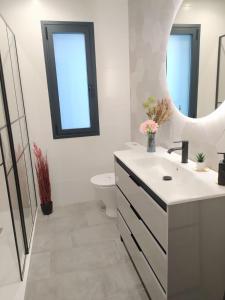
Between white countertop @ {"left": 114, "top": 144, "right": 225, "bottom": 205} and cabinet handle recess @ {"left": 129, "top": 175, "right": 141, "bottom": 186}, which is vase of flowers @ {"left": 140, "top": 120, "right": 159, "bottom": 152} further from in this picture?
cabinet handle recess @ {"left": 129, "top": 175, "right": 141, "bottom": 186}

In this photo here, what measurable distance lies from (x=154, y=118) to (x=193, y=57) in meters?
0.66

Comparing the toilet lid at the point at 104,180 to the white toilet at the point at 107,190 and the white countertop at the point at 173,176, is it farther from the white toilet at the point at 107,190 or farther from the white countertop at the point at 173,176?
the white countertop at the point at 173,176

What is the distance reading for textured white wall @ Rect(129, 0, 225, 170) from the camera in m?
1.63

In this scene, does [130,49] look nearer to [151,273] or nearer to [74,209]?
[74,209]

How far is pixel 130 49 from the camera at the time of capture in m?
2.99

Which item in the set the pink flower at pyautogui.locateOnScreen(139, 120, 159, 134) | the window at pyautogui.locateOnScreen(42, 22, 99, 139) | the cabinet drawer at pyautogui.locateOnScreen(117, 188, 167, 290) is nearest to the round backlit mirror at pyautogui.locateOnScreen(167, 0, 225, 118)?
the pink flower at pyautogui.locateOnScreen(139, 120, 159, 134)

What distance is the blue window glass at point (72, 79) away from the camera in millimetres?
2871

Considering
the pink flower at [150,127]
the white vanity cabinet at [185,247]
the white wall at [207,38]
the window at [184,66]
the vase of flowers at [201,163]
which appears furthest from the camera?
the pink flower at [150,127]

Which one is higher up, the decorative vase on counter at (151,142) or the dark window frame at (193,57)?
the dark window frame at (193,57)

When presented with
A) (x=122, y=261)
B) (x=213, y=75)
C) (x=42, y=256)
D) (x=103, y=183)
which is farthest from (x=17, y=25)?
(x=122, y=261)

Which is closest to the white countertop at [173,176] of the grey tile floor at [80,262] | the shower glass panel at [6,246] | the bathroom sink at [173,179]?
the bathroom sink at [173,179]

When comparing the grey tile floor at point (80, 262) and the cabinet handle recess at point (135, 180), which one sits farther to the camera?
the grey tile floor at point (80, 262)

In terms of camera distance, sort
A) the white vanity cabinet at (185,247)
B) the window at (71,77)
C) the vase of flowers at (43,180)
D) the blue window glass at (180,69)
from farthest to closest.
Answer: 1. the vase of flowers at (43,180)
2. the window at (71,77)
3. the blue window glass at (180,69)
4. the white vanity cabinet at (185,247)

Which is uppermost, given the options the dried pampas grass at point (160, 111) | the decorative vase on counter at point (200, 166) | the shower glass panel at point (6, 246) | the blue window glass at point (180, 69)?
A: the blue window glass at point (180, 69)
